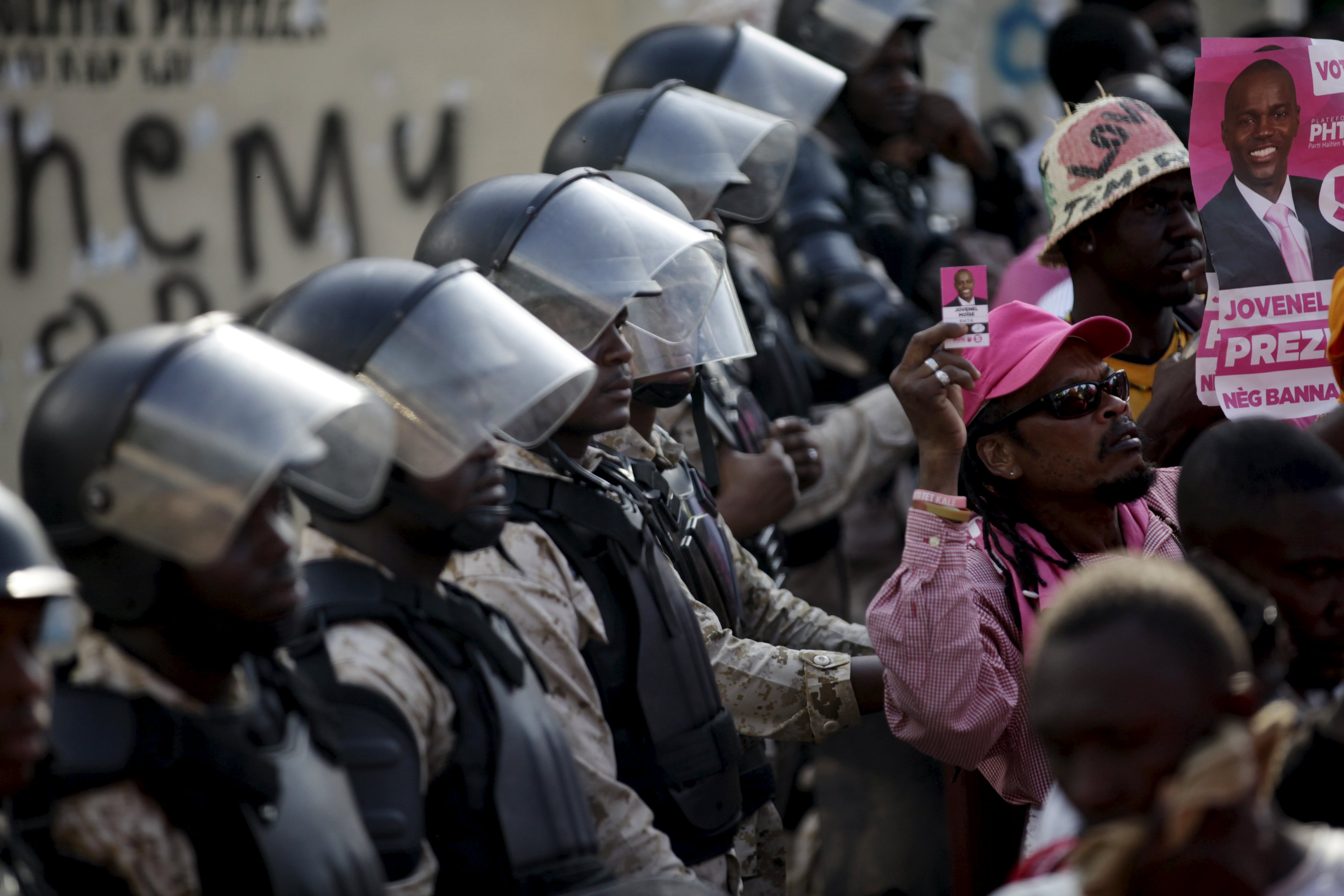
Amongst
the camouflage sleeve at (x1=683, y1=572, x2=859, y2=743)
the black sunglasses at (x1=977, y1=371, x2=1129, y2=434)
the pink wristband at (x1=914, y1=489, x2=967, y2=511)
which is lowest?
the camouflage sleeve at (x1=683, y1=572, x2=859, y2=743)

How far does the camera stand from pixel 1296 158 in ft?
11.9

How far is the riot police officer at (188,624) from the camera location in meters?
1.93

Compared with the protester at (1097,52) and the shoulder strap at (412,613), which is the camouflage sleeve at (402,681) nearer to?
the shoulder strap at (412,613)

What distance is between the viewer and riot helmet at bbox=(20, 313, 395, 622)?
6.56 ft

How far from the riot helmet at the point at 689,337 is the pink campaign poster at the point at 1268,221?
42.3 inches

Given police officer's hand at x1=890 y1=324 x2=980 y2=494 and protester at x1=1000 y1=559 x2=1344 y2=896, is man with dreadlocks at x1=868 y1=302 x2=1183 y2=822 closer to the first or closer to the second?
police officer's hand at x1=890 y1=324 x2=980 y2=494

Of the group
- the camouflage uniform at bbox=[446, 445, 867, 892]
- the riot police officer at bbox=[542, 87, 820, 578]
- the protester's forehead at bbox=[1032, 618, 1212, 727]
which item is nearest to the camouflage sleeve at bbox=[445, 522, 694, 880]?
the camouflage uniform at bbox=[446, 445, 867, 892]

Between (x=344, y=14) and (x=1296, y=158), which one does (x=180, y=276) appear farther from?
(x=1296, y=158)

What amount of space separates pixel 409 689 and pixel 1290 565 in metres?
1.33

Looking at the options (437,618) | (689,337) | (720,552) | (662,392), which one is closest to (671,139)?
(689,337)

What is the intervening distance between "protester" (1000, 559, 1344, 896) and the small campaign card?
3.76ft

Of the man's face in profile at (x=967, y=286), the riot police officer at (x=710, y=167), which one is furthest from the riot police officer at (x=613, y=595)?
the riot police officer at (x=710, y=167)

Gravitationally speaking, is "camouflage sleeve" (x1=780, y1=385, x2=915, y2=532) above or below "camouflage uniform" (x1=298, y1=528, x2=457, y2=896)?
below

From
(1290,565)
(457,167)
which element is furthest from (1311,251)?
(457,167)
